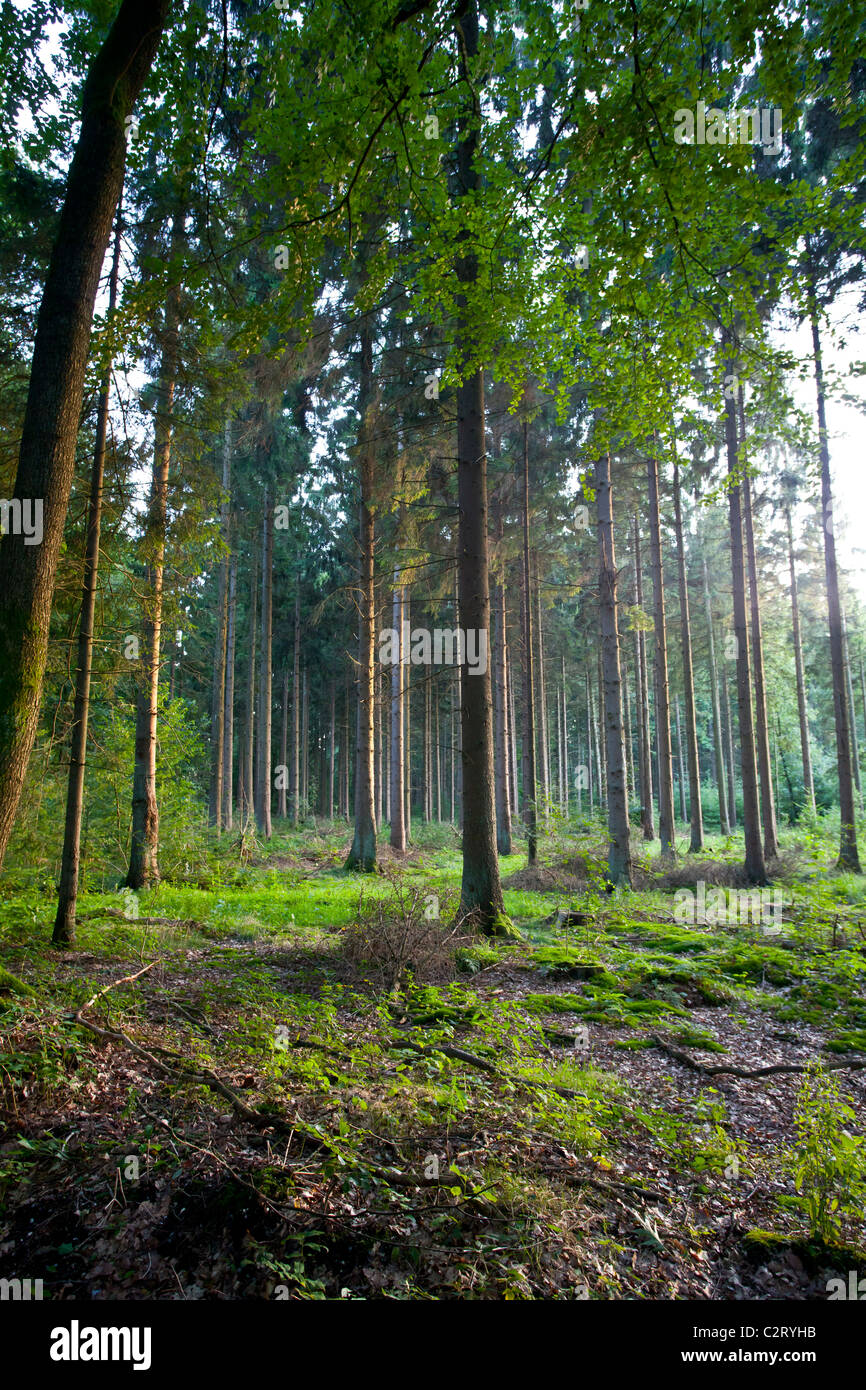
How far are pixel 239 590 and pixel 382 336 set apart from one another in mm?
18581

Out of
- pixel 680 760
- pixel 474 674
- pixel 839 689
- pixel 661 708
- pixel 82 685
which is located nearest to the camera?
pixel 82 685

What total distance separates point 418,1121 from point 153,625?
318 inches

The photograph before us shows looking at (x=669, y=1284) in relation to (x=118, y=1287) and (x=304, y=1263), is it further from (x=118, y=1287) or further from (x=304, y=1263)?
(x=118, y=1287)

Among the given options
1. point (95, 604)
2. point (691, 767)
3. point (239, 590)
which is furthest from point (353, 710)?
point (95, 604)

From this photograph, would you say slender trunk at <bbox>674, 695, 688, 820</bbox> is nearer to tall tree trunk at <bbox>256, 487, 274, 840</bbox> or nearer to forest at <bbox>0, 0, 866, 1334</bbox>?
tall tree trunk at <bbox>256, 487, 274, 840</bbox>

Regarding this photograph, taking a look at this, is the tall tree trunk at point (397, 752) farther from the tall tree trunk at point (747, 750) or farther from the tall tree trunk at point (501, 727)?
the tall tree trunk at point (747, 750)

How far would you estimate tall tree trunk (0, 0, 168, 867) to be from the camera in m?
3.55

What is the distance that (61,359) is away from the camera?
3.77 meters

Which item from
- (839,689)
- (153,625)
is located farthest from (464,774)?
(839,689)

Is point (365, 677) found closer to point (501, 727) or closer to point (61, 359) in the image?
point (501, 727)

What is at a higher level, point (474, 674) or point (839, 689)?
point (839, 689)

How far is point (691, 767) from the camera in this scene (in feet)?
57.4

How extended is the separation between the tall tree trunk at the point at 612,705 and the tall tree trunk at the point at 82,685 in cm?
865

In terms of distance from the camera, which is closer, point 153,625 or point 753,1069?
point 753,1069
